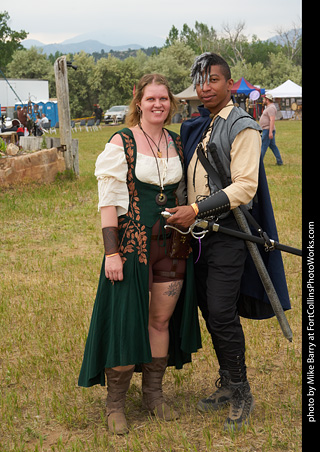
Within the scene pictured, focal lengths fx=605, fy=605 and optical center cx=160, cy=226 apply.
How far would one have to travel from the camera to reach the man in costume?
3521 mm

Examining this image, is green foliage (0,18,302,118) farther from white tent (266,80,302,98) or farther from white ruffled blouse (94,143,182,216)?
white ruffled blouse (94,143,182,216)

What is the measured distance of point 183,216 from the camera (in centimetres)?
346

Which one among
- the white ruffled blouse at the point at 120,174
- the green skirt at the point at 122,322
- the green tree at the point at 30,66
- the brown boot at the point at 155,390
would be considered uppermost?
the green tree at the point at 30,66

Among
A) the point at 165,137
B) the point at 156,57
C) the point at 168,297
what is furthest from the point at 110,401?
the point at 156,57

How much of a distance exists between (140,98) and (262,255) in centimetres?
126

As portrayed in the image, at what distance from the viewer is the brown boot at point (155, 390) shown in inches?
154

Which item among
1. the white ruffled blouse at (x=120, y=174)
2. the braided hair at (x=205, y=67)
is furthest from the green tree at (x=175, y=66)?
the white ruffled blouse at (x=120, y=174)

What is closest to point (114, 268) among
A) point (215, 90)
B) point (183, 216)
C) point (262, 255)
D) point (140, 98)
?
point (183, 216)

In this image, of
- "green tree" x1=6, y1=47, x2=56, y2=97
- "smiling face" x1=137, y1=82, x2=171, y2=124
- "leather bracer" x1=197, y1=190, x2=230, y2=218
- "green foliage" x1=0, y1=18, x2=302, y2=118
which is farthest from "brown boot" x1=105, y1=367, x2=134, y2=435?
"green tree" x1=6, y1=47, x2=56, y2=97

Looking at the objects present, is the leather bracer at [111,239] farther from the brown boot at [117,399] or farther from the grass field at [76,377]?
the grass field at [76,377]

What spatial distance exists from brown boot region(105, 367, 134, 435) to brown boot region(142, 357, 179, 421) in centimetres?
19

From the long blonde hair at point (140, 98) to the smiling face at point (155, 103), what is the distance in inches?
1.4

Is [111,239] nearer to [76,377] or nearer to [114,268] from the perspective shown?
[114,268]

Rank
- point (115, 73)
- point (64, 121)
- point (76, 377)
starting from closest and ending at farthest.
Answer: point (76, 377)
point (64, 121)
point (115, 73)
